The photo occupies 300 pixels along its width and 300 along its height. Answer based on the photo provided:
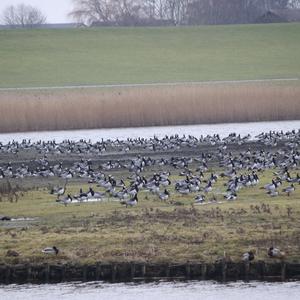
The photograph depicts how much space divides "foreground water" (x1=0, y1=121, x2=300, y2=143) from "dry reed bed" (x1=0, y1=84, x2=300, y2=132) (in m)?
0.24

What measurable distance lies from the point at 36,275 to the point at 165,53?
69.0 m

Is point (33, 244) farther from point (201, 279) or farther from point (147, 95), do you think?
point (147, 95)

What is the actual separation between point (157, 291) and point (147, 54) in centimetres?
6912

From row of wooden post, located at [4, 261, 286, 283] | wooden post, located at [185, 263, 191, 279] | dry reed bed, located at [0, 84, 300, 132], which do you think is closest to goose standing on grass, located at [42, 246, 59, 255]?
row of wooden post, located at [4, 261, 286, 283]

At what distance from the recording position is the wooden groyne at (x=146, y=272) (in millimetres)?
16438

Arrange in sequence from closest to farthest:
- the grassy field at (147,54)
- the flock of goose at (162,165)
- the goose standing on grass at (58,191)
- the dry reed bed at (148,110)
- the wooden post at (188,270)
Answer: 1. the wooden post at (188,270)
2. the flock of goose at (162,165)
3. the goose standing on grass at (58,191)
4. the dry reed bed at (148,110)
5. the grassy field at (147,54)

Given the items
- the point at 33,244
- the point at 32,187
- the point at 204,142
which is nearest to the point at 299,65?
the point at 204,142

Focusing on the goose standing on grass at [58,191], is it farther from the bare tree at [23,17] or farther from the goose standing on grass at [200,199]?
the bare tree at [23,17]

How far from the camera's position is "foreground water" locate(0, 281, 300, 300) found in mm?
15898

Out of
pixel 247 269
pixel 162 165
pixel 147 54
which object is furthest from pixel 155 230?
pixel 147 54

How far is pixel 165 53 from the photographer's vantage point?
85.0 meters

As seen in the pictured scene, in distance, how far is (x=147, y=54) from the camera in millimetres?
84625

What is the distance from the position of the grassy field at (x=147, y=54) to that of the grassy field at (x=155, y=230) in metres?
49.3

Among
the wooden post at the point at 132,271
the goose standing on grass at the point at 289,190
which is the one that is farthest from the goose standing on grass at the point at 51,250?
the goose standing on grass at the point at 289,190
